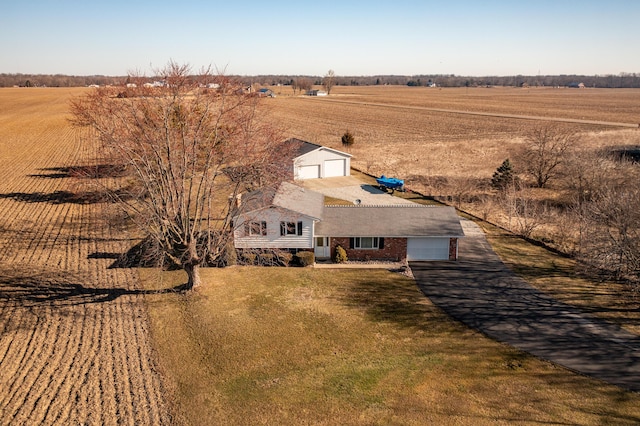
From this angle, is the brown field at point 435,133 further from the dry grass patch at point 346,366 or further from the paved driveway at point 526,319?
the dry grass patch at point 346,366

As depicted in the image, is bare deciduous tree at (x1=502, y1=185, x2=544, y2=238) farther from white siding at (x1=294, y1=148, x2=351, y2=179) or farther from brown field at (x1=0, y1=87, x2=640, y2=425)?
white siding at (x1=294, y1=148, x2=351, y2=179)

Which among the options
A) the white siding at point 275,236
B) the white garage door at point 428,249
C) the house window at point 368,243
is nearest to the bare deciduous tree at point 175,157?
the white siding at point 275,236

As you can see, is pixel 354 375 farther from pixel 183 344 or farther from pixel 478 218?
pixel 478 218

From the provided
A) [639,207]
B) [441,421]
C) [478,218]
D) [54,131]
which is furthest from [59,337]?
[54,131]

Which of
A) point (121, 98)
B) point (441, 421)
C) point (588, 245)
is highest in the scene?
point (121, 98)

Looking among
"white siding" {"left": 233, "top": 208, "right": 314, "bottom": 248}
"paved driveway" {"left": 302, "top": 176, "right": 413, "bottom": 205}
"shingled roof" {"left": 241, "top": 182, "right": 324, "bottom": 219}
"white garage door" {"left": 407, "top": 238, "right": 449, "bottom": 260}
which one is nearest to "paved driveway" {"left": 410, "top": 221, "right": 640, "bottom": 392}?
"white garage door" {"left": 407, "top": 238, "right": 449, "bottom": 260}

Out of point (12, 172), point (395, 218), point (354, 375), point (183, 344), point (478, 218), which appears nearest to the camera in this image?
point (354, 375)
